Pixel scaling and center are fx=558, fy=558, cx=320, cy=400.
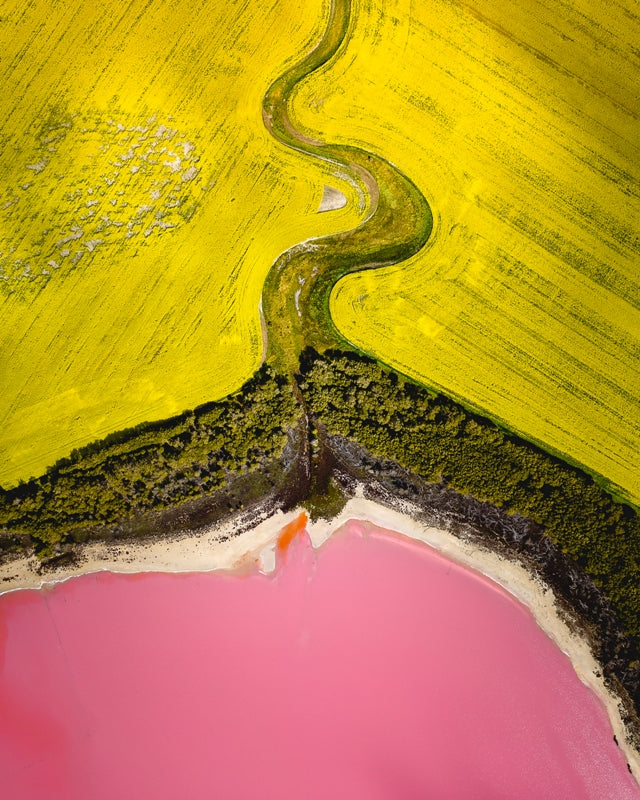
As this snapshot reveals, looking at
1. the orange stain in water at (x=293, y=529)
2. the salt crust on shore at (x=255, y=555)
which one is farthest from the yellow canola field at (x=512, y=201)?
the orange stain in water at (x=293, y=529)

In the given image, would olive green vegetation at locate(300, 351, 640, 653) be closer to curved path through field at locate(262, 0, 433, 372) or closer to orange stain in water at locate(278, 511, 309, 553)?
curved path through field at locate(262, 0, 433, 372)

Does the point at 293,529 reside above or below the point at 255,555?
above

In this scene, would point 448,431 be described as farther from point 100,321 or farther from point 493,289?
point 100,321

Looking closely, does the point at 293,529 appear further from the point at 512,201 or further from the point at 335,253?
the point at 512,201

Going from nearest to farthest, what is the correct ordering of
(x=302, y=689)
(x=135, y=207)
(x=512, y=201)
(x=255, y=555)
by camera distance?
1. (x=302, y=689)
2. (x=255, y=555)
3. (x=512, y=201)
4. (x=135, y=207)

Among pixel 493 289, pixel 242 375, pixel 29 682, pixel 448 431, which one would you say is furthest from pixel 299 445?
pixel 29 682

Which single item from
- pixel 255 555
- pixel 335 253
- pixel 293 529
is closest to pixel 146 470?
pixel 255 555

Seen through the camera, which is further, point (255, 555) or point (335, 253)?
point (335, 253)
